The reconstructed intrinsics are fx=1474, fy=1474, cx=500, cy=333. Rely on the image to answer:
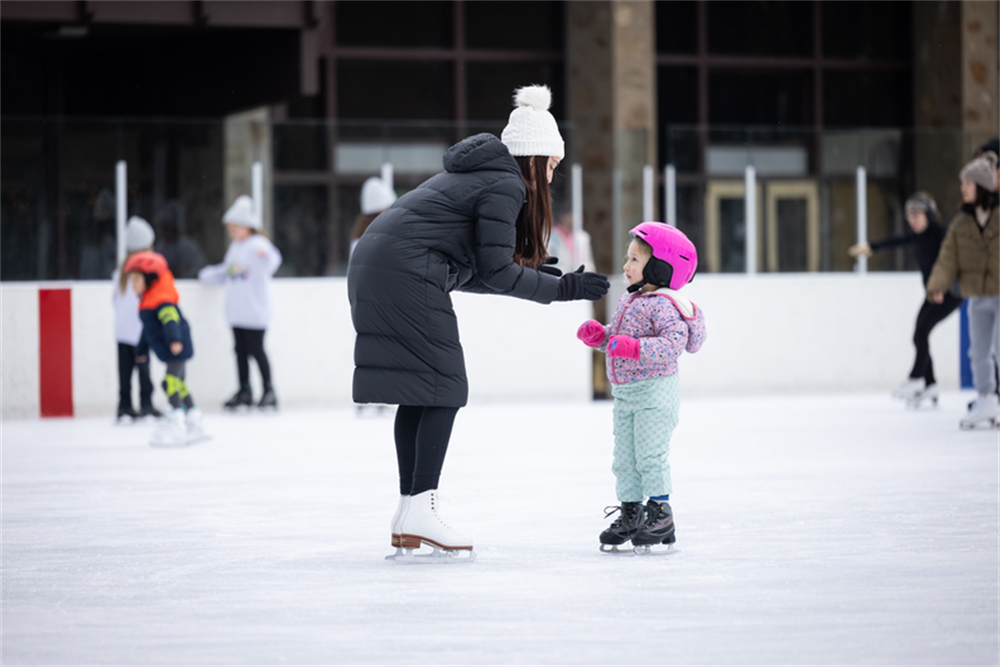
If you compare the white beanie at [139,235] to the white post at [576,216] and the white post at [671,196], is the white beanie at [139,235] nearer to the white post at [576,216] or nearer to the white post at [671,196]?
the white post at [576,216]

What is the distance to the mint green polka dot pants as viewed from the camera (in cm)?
512

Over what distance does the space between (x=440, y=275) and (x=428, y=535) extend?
880 millimetres

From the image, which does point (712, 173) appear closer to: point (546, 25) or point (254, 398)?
point (254, 398)

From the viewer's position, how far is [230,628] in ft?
12.9

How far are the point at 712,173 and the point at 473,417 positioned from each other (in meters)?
3.40

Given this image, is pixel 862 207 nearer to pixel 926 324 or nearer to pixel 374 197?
pixel 926 324

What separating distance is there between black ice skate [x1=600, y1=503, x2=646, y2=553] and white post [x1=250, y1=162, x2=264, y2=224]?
766 cm

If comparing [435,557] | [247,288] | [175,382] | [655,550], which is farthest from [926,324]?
[435,557]

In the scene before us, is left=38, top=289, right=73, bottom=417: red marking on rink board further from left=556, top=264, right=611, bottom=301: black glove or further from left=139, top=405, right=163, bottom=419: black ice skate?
left=556, top=264, right=611, bottom=301: black glove

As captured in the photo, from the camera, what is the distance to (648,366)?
17.0 ft

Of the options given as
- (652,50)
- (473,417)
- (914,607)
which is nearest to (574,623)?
(914,607)

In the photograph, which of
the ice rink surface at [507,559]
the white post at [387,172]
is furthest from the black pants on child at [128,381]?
the white post at [387,172]

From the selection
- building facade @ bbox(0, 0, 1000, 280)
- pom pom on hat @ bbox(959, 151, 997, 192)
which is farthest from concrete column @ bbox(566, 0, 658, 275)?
pom pom on hat @ bbox(959, 151, 997, 192)

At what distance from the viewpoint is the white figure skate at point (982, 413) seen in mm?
9438
